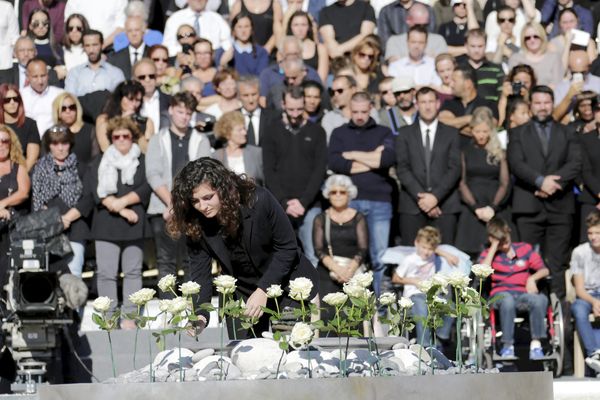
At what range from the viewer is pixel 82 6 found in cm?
1653

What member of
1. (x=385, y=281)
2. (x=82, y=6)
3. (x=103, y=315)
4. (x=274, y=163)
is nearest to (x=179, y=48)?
(x=82, y=6)

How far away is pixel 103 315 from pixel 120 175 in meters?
6.42

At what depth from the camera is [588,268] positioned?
43.4 ft

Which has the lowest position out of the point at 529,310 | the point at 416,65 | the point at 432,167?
the point at 529,310

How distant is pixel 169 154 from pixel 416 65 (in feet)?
10.5

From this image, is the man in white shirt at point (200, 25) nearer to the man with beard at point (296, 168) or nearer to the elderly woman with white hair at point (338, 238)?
the man with beard at point (296, 168)

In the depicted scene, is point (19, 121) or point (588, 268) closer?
point (588, 268)

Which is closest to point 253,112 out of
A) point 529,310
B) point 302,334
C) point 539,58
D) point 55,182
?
point 55,182

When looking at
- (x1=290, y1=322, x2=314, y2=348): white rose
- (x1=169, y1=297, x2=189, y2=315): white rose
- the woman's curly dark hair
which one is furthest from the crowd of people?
(x1=290, y1=322, x2=314, y2=348): white rose

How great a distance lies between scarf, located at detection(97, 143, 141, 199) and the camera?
44.0ft

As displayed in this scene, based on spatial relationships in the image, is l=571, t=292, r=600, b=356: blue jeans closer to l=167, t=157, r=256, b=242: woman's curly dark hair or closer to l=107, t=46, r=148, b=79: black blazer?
l=107, t=46, r=148, b=79: black blazer

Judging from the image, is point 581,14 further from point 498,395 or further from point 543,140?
point 498,395

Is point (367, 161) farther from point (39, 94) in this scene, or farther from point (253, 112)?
point (39, 94)

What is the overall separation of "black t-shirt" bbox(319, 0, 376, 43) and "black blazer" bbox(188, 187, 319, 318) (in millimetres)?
8249
